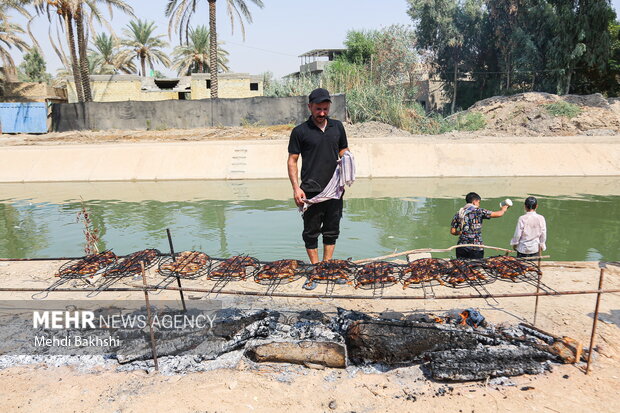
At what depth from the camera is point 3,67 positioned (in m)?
29.6

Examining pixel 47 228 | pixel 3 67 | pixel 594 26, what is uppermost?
pixel 594 26

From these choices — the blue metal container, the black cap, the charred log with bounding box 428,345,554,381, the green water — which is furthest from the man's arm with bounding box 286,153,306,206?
the blue metal container

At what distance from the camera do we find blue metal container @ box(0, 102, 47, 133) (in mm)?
25359

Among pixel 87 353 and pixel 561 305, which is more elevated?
pixel 561 305

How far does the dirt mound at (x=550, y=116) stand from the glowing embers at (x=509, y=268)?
20.0m

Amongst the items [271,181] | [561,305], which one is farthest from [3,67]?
[561,305]

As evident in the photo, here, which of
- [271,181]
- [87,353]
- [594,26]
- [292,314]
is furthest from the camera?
[594,26]

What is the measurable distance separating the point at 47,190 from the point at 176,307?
1360 centimetres

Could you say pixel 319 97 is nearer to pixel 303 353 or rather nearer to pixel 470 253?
pixel 303 353

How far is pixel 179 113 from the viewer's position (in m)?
24.6

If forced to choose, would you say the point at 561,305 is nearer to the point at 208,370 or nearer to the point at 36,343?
the point at 208,370

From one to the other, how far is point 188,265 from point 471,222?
3716 mm

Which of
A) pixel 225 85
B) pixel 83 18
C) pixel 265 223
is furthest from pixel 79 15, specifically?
pixel 265 223

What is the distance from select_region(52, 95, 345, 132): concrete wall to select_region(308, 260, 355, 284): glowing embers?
19.8 m
